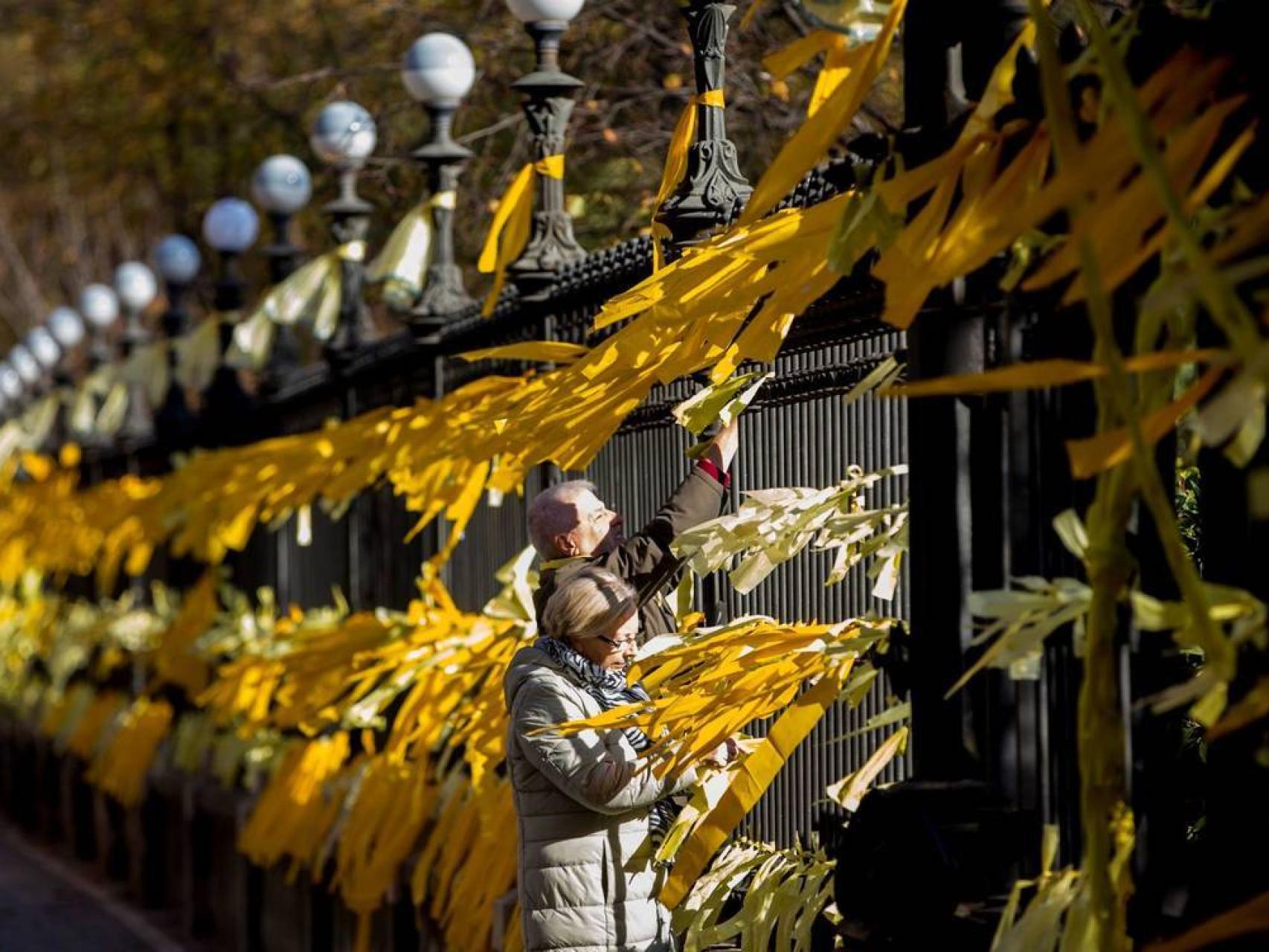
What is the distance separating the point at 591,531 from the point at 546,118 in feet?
7.16

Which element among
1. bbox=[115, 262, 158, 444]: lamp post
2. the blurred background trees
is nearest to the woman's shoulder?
the blurred background trees

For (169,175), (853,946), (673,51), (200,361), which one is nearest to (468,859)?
(853,946)

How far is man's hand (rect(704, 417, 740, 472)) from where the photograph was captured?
584 cm

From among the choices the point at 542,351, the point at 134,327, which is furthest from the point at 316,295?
the point at 134,327

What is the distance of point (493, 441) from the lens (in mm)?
6367

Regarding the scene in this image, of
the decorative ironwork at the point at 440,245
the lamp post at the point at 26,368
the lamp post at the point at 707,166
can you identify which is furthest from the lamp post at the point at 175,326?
the lamp post at the point at 707,166

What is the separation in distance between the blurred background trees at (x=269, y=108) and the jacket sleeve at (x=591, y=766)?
1885 mm

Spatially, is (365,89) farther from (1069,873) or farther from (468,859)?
(1069,873)

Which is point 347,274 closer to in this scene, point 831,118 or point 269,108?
point 269,108

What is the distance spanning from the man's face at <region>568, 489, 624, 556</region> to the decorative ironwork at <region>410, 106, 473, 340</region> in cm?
311

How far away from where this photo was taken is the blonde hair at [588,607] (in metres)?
5.53

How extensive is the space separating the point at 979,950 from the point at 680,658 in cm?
142

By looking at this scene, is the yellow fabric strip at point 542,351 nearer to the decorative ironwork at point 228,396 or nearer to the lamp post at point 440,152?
the lamp post at point 440,152

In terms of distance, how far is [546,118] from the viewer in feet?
26.2
